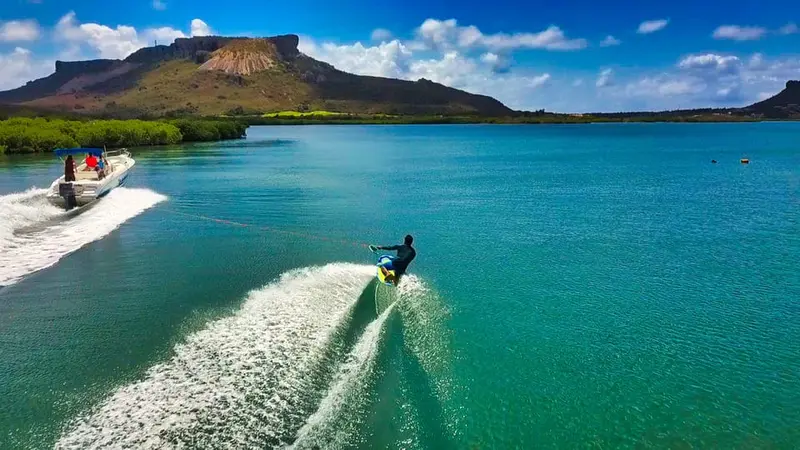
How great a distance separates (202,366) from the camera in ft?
48.6

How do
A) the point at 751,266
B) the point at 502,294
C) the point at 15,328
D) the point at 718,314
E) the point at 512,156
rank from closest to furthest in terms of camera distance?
the point at 15,328, the point at 718,314, the point at 502,294, the point at 751,266, the point at 512,156

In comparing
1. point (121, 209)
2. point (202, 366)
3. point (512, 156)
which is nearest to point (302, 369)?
point (202, 366)

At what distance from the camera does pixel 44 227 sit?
1275 inches

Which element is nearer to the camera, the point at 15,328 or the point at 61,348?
the point at 61,348

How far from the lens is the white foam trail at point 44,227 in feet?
83.4

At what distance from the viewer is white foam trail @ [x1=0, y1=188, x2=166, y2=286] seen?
25.4m

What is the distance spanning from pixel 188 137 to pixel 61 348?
11217 cm

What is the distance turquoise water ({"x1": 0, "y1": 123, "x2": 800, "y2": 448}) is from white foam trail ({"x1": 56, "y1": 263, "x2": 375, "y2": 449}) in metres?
0.07

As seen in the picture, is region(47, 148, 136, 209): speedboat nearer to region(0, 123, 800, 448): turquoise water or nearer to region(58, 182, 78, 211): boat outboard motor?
region(58, 182, 78, 211): boat outboard motor

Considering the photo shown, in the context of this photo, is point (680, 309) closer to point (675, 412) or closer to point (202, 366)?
point (675, 412)

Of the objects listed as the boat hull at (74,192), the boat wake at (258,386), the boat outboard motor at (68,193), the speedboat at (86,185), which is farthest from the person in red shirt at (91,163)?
the boat wake at (258,386)

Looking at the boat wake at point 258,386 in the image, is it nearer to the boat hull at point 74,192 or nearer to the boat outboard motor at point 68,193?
the boat outboard motor at point 68,193

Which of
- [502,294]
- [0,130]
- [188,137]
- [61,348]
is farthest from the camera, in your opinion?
[188,137]

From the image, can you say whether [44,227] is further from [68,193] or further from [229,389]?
[229,389]
